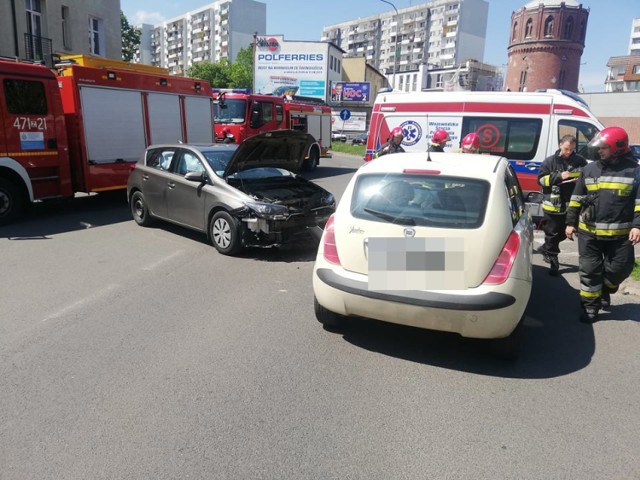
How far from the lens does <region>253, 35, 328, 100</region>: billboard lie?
57531 millimetres

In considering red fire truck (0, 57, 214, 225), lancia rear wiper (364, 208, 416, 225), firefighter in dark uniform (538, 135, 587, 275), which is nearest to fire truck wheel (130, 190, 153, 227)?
red fire truck (0, 57, 214, 225)

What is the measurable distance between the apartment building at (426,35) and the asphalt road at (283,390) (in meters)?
109

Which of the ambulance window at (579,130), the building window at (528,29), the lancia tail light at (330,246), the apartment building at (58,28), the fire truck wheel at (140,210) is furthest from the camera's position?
the building window at (528,29)

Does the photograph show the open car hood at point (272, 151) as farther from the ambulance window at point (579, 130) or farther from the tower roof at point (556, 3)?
the tower roof at point (556, 3)

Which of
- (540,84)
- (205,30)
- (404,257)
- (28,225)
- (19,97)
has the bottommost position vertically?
(28,225)

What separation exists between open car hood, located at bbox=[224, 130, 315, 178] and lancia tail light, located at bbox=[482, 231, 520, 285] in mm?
4264

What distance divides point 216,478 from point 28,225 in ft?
26.8

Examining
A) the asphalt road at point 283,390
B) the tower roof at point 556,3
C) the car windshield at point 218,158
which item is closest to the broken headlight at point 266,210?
the car windshield at point 218,158

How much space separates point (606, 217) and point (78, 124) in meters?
9.36

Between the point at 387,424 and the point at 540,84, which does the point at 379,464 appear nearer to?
the point at 387,424

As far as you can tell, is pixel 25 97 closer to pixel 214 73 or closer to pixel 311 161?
pixel 311 161

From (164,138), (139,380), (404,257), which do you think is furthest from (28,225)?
(404,257)

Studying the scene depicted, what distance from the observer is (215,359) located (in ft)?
12.8

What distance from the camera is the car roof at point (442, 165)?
4.04 m
